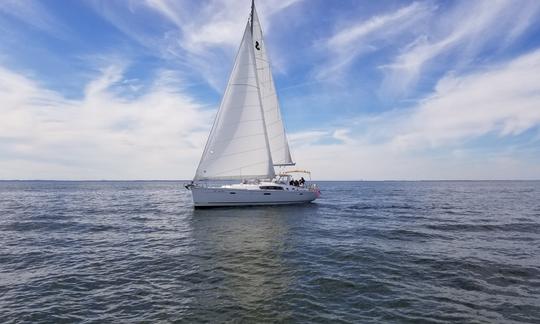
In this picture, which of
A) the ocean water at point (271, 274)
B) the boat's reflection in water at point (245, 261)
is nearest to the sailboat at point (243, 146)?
the boat's reflection in water at point (245, 261)

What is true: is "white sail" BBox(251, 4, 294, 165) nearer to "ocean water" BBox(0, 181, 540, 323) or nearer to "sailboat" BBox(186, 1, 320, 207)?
"sailboat" BBox(186, 1, 320, 207)

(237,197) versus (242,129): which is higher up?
(242,129)

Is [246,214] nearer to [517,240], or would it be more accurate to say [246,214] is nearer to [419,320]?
[517,240]

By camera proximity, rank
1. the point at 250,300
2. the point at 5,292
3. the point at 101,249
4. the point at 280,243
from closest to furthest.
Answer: the point at 250,300
the point at 5,292
the point at 101,249
the point at 280,243

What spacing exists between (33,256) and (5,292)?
6.09 metres

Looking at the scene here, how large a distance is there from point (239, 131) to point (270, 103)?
717cm

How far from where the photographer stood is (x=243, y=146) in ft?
120

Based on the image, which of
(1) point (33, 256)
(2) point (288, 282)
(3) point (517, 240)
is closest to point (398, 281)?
(2) point (288, 282)

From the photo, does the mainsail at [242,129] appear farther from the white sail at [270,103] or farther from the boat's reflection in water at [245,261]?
the boat's reflection in water at [245,261]

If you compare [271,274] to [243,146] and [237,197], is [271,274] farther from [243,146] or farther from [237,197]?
[243,146]

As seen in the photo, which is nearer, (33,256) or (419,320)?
(419,320)

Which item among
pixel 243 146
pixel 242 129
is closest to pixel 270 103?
pixel 242 129

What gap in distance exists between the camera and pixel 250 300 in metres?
10.6

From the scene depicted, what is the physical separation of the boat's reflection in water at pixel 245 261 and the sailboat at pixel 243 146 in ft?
17.7
